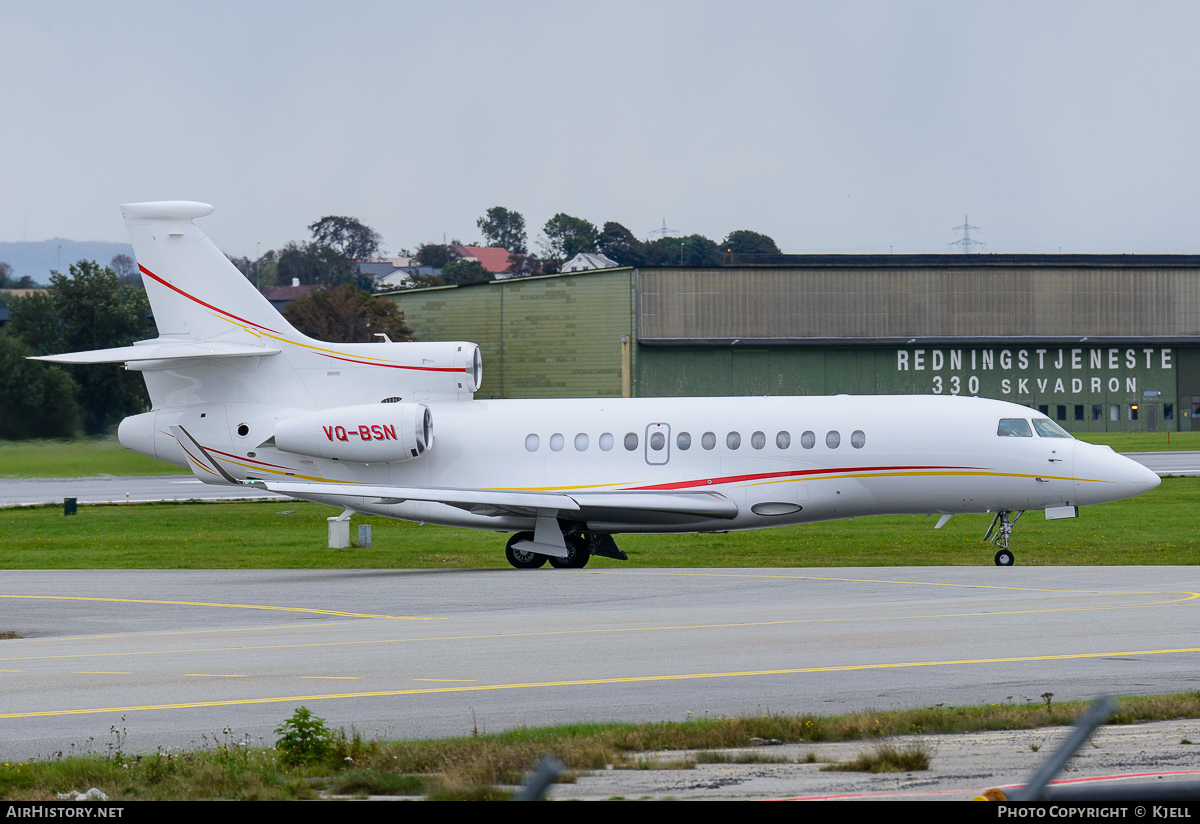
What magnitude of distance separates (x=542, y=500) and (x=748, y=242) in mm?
166077

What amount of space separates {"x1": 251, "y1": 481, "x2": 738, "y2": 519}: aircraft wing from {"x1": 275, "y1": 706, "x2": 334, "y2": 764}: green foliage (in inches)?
657

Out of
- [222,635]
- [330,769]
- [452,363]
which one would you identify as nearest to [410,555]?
[452,363]

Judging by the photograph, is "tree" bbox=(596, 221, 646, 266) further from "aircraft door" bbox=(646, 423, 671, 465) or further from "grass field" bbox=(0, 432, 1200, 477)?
"aircraft door" bbox=(646, 423, 671, 465)

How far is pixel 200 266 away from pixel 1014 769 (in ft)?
79.2

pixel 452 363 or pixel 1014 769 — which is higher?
pixel 452 363

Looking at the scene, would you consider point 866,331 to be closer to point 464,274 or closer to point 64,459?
point 64,459

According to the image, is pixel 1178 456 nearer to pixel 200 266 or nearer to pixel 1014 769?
pixel 200 266

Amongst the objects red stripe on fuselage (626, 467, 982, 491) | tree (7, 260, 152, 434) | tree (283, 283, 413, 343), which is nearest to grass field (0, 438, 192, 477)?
red stripe on fuselage (626, 467, 982, 491)

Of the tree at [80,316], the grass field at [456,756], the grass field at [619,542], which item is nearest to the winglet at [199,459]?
the grass field at [619,542]

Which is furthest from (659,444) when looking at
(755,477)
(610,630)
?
(610,630)

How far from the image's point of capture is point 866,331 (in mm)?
84938

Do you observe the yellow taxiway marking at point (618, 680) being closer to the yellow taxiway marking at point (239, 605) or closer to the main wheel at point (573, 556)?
the yellow taxiway marking at point (239, 605)

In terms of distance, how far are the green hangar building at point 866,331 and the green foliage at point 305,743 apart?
232 feet

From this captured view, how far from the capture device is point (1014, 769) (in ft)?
28.8
